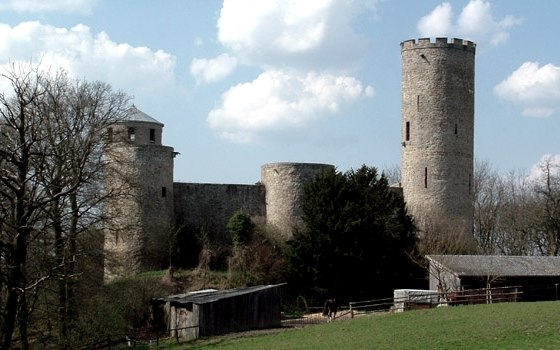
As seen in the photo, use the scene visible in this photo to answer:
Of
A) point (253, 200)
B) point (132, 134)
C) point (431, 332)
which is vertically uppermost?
point (132, 134)

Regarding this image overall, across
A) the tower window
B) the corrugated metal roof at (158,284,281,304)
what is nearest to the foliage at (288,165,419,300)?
the corrugated metal roof at (158,284,281,304)

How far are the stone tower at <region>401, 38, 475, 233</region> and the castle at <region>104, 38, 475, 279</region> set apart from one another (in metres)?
0.05

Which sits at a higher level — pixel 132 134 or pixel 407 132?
pixel 407 132

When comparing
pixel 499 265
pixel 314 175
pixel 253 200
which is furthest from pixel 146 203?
pixel 499 265

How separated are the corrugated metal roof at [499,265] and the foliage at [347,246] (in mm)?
3422

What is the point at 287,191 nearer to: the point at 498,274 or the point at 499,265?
the point at 499,265

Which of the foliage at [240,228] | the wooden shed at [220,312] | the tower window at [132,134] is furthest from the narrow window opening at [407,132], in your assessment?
the wooden shed at [220,312]

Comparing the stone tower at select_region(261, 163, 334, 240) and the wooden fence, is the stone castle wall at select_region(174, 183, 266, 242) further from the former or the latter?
the wooden fence

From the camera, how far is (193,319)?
97.8 feet

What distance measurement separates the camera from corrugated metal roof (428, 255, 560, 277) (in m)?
32.8

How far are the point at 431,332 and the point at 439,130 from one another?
22.5 meters

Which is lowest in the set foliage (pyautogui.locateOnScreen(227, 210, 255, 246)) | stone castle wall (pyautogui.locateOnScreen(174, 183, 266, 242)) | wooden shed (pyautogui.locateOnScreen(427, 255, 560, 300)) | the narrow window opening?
wooden shed (pyautogui.locateOnScreen(427, 255, 560, 300))

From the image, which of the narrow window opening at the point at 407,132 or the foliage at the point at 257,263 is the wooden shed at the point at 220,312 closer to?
the foliage at the point at 257,263

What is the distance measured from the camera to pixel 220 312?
30.0 m
